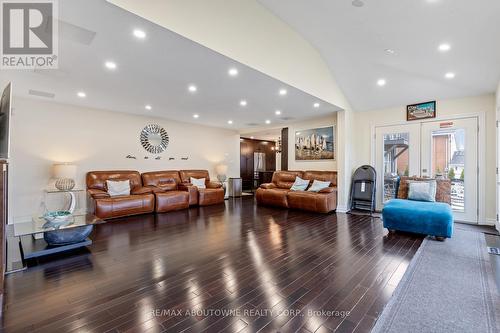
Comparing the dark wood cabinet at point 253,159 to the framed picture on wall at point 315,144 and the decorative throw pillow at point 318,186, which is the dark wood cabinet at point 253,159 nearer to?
the framed picture on wall at point 315,144

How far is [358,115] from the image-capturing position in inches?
238

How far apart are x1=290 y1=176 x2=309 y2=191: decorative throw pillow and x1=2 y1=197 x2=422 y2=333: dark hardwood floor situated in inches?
93.7

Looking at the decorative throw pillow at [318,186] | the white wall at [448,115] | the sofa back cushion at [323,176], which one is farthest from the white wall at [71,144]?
the white wall at [448,115]

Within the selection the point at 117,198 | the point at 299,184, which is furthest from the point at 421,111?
the point at 117,198

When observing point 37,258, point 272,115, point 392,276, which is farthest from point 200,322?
point 272,115

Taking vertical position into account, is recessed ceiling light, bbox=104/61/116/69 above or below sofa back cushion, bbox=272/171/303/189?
above

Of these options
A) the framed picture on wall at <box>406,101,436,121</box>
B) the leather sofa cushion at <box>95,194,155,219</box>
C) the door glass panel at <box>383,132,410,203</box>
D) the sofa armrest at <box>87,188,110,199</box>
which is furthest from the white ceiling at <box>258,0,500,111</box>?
the sofa armrest at <box>87,188,110,199</box>

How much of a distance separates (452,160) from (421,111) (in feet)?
4.02

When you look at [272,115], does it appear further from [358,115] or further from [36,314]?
[36,314]

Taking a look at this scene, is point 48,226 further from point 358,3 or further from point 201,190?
point 358,3

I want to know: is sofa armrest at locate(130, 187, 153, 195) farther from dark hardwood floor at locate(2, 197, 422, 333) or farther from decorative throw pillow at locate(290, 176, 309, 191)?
decorative throw pillow at locate(290, 176, 309, 191)

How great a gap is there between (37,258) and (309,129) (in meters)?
6.43

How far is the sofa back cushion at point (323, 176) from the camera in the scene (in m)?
5.96

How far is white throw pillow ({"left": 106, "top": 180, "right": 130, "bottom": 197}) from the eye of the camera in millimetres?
5297
